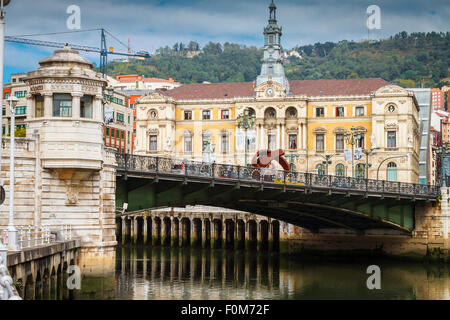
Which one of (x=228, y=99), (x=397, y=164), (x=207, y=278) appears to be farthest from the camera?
(x=228, y=99)

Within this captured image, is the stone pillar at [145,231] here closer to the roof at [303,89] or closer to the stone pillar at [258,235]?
the stone pillar at [258,235]

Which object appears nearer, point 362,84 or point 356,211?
point 356,211

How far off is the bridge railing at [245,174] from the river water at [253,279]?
7725 mm

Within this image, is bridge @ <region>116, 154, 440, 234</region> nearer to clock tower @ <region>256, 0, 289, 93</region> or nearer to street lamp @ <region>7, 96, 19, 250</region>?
street lamp @ <region>7, 96, 19, 250</region>

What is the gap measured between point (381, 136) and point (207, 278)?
73158 mm

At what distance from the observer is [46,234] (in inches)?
1688

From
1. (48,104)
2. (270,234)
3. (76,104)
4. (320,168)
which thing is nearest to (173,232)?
(270,234)

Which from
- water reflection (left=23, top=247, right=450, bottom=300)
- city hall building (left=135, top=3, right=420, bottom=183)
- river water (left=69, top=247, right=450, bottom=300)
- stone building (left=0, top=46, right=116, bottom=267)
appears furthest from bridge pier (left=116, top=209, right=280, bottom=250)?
stone building (left=0, top=46, right=116, bottom=267)

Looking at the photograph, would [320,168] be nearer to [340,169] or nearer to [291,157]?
[340,169]

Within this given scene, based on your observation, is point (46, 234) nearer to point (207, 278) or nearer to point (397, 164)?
point (207, 278)

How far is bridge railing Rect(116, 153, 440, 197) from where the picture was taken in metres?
54.1

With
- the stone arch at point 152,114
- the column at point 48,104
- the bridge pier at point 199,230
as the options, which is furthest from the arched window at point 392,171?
the column at point 48,104

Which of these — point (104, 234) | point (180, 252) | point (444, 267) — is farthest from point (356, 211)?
point (104, 234)

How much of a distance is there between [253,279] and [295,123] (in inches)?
2958
